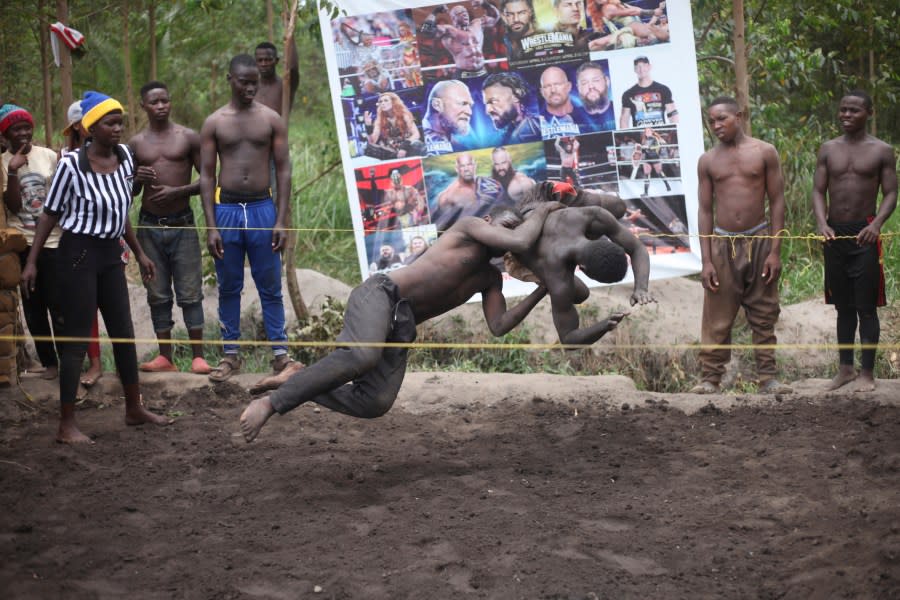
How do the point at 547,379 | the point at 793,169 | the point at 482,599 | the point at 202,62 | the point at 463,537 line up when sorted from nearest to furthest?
the point at 482,599 < the point at 463,537 < the point at 547,379 < the point at 793,169 < the point at 202,62

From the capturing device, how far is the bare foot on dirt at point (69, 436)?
267 inches

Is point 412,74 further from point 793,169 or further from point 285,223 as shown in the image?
point 793,169

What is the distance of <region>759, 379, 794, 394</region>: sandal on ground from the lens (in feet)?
25.0

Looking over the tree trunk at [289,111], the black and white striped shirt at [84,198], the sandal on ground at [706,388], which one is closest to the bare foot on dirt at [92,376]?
the black and white striped shirt at [84,198]

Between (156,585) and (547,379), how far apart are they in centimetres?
369

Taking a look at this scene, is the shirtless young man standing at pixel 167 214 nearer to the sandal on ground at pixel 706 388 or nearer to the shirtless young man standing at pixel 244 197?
the shirtless young man standing at pixel 244 197

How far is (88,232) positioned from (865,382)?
197 inches

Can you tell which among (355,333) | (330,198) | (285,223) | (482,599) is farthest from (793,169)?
(482,599)

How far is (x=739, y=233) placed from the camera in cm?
765

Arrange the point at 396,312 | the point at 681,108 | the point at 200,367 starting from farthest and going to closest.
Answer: the point at 681,108 → the point at 200,367 → the point at 396,312

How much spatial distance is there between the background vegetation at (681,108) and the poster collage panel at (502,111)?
29.3 inches

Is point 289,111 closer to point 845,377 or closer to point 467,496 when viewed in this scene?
point 467,496

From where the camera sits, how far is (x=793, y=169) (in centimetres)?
1134

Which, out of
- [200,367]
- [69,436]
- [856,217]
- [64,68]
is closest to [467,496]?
[69,436]
